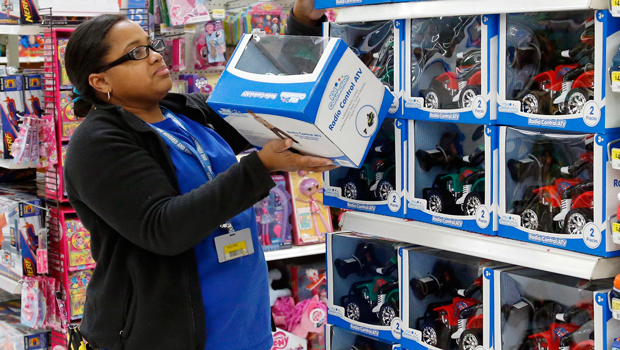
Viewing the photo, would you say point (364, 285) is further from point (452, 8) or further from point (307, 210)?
point (307, 210)

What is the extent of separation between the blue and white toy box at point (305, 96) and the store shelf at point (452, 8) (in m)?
0.26

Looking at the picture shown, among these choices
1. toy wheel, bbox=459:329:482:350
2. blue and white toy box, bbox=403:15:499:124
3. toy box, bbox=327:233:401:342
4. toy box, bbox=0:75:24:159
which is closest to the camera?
blue and white toy box, bbox=403:15:499:124

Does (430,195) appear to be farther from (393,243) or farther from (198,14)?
(198,14)

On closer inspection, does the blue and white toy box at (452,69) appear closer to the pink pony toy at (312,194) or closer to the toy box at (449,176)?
the toy box at (449,176)

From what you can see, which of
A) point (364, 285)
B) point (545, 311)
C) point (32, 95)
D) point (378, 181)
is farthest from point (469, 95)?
point (32, 95)

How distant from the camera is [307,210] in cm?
368

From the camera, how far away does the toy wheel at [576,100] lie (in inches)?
63.8

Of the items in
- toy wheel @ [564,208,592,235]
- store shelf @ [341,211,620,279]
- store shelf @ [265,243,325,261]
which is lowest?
store shelf @ [265,243,325,261]

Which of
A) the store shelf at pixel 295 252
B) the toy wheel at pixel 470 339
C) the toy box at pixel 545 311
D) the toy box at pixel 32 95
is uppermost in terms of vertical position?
the toy box at pixel 32 95

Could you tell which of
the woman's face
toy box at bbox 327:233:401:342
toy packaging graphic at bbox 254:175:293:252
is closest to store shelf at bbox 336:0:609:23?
the woman's face

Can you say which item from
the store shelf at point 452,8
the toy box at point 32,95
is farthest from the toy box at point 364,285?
the toy box at point 32,95

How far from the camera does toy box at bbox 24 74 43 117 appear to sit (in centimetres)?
354

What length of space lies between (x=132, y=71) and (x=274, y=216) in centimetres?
177

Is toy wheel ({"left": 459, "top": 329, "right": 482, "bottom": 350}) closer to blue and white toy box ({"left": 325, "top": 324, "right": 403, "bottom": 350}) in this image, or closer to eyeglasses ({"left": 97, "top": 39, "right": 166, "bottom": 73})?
blue and white toy box ({"left": 325, "top": 324, "right": 403, "bottom": 350})
